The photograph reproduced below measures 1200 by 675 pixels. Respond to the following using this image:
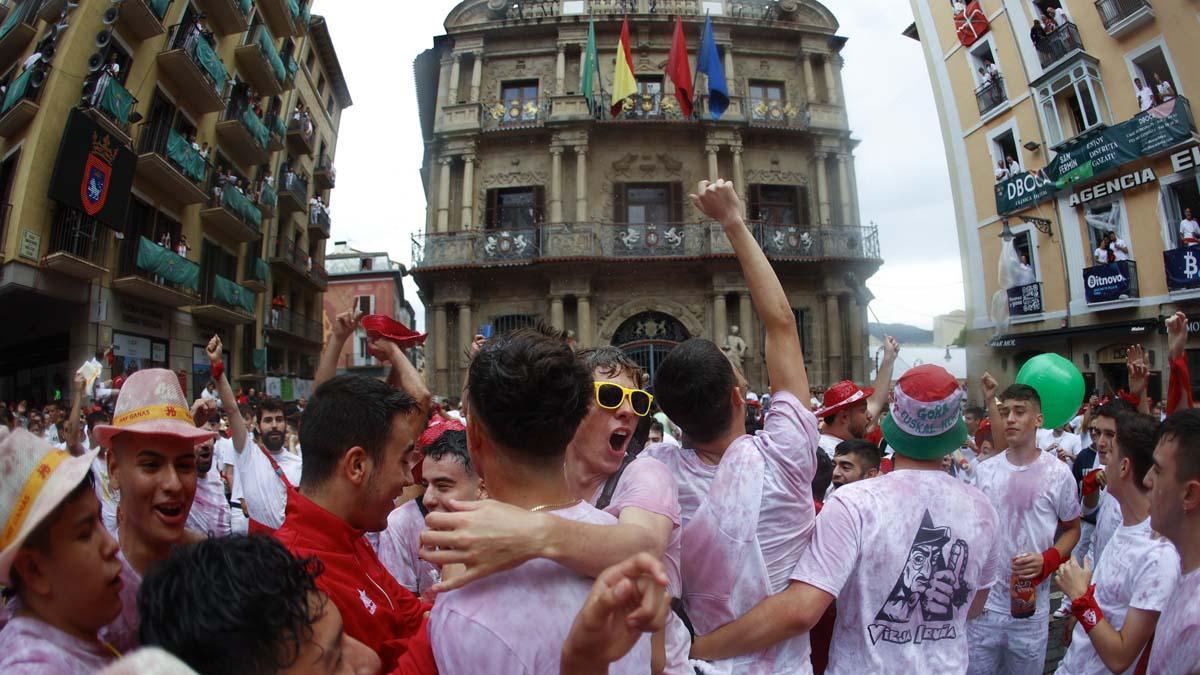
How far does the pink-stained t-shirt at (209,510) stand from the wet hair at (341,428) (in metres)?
1.66

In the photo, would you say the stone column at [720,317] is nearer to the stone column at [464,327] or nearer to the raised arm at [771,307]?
the stone column at [464,327]

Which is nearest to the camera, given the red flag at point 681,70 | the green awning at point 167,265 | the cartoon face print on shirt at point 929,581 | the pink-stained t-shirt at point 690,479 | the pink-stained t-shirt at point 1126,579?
the cartoon face print on shirt at point 929,581

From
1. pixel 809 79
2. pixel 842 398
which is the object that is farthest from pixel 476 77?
pixel 842 398

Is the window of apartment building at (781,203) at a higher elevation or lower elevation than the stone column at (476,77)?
lower

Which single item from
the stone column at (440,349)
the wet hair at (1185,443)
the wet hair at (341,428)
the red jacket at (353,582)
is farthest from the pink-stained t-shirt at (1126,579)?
the stone column at (440,349)

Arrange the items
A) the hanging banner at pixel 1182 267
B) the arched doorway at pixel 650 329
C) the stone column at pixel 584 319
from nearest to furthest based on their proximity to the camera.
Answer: the hanging banner at pixel 1182 267 → the stone column at pixel 584 319 → the arched doorway at pixel 650 329

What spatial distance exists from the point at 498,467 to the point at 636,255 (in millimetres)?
18417

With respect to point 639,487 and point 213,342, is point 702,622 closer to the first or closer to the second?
point 639,487

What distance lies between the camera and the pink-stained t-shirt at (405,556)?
3.15 metres

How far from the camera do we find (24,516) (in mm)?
1420

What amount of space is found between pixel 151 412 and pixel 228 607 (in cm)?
148

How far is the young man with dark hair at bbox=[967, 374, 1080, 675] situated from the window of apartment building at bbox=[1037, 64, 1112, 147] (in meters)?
15.5

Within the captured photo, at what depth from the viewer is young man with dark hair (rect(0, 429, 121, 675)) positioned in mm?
1408

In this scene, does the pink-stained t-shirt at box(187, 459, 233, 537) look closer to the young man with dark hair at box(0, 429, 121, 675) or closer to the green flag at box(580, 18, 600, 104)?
the young man with dark hair at box(0, 429, 121, 675)
